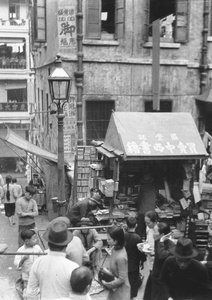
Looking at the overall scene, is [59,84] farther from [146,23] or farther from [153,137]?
[146,23]

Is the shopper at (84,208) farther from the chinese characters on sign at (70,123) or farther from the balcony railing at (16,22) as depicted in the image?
the balcony railing at (16,22)

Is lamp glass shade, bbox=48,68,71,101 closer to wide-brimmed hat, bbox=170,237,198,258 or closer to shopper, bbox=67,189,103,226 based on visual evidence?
shopper, bbox=67,189,103,226

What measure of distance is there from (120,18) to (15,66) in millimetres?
19667

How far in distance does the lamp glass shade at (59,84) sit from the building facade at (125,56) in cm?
481

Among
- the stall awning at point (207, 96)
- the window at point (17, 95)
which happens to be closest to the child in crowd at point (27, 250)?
the stall awning at point (207, 96)

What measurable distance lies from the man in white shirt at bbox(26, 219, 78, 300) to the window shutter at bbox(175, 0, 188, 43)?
1113 centimetres

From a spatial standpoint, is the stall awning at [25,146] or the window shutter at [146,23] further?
the window shutter at [146,23]

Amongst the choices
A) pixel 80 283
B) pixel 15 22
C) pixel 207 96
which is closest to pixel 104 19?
pixel 207 96

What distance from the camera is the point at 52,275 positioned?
443 cm

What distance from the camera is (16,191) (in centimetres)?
1244

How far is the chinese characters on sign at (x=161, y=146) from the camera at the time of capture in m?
9.57

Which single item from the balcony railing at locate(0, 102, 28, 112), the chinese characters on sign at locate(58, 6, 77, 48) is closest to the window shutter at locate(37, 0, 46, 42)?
the chinese characters on sign at locate(58, 6, 77, 48)

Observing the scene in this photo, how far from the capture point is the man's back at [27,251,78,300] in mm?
4426

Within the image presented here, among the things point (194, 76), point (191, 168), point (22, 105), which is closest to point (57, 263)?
point (191, 168)
